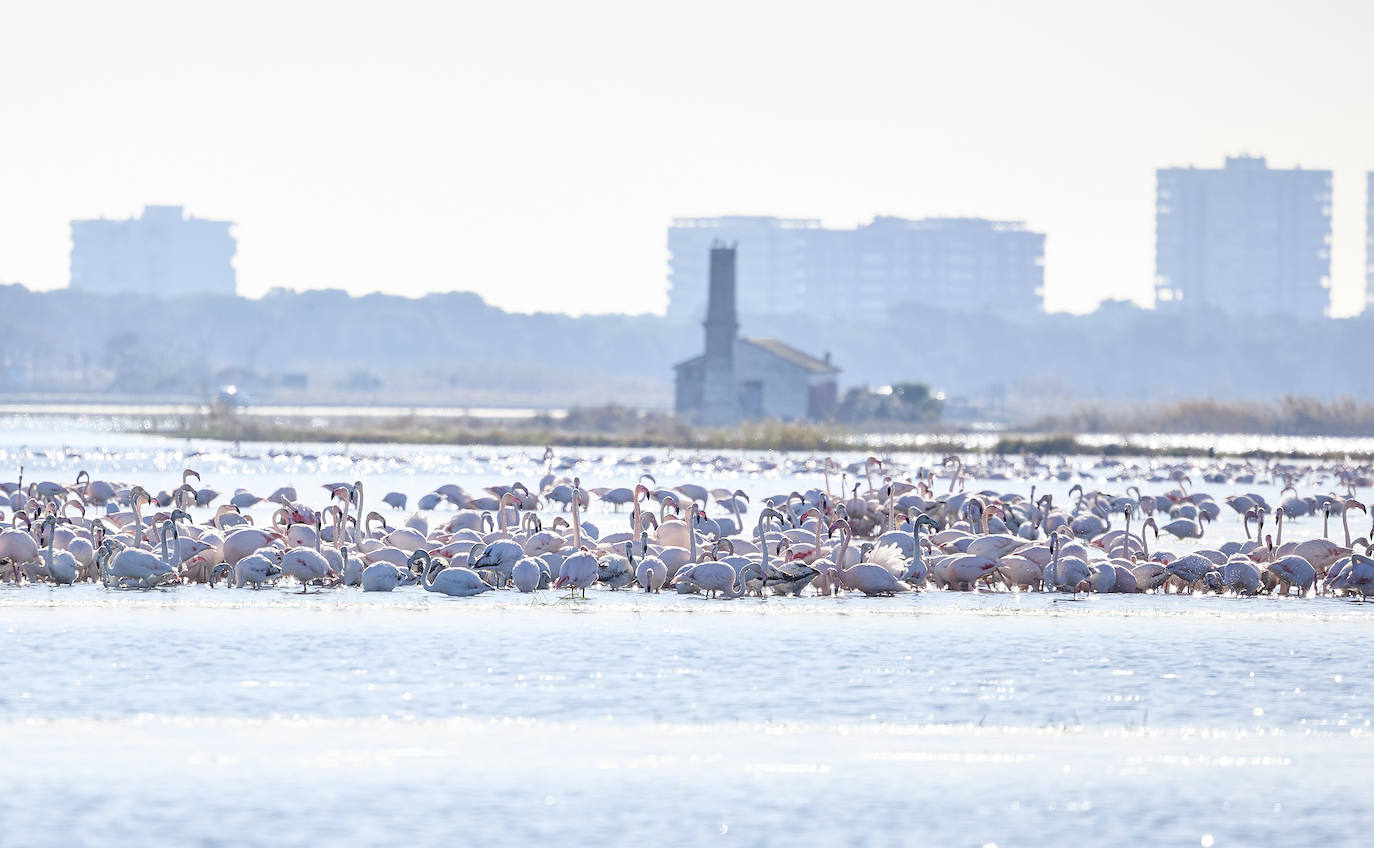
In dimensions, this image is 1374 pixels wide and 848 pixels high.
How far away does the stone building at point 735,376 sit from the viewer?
Result: 3059 inches

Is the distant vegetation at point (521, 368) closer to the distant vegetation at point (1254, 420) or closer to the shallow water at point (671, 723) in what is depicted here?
the distant vegetation at point (1254, 420)

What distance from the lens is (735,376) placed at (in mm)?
80375

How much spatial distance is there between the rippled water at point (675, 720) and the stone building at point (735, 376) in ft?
191

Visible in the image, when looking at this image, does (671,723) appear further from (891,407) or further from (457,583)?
(891,407)

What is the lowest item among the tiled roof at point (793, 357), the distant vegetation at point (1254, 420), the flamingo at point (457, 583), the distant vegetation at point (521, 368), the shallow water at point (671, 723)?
the shallow water at point (671, 723)

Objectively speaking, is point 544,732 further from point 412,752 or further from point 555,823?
point 555,823

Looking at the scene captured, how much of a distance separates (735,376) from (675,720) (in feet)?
222

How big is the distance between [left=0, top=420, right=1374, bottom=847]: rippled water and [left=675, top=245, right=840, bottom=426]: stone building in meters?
58.2

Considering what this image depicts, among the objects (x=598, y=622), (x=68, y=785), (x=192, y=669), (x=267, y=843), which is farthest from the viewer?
(x=598, y=622)

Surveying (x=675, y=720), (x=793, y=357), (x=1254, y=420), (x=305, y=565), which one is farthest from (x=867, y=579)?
(x=1254, y=420)

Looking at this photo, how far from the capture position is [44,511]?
25.7m

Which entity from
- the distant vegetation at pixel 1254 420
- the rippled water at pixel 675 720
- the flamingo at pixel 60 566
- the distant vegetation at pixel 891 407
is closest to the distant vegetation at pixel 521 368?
the distant vegetation at pixel 891 407

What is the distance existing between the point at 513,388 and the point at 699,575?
155271mm

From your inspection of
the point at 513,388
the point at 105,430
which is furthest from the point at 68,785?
the point at 513,388
